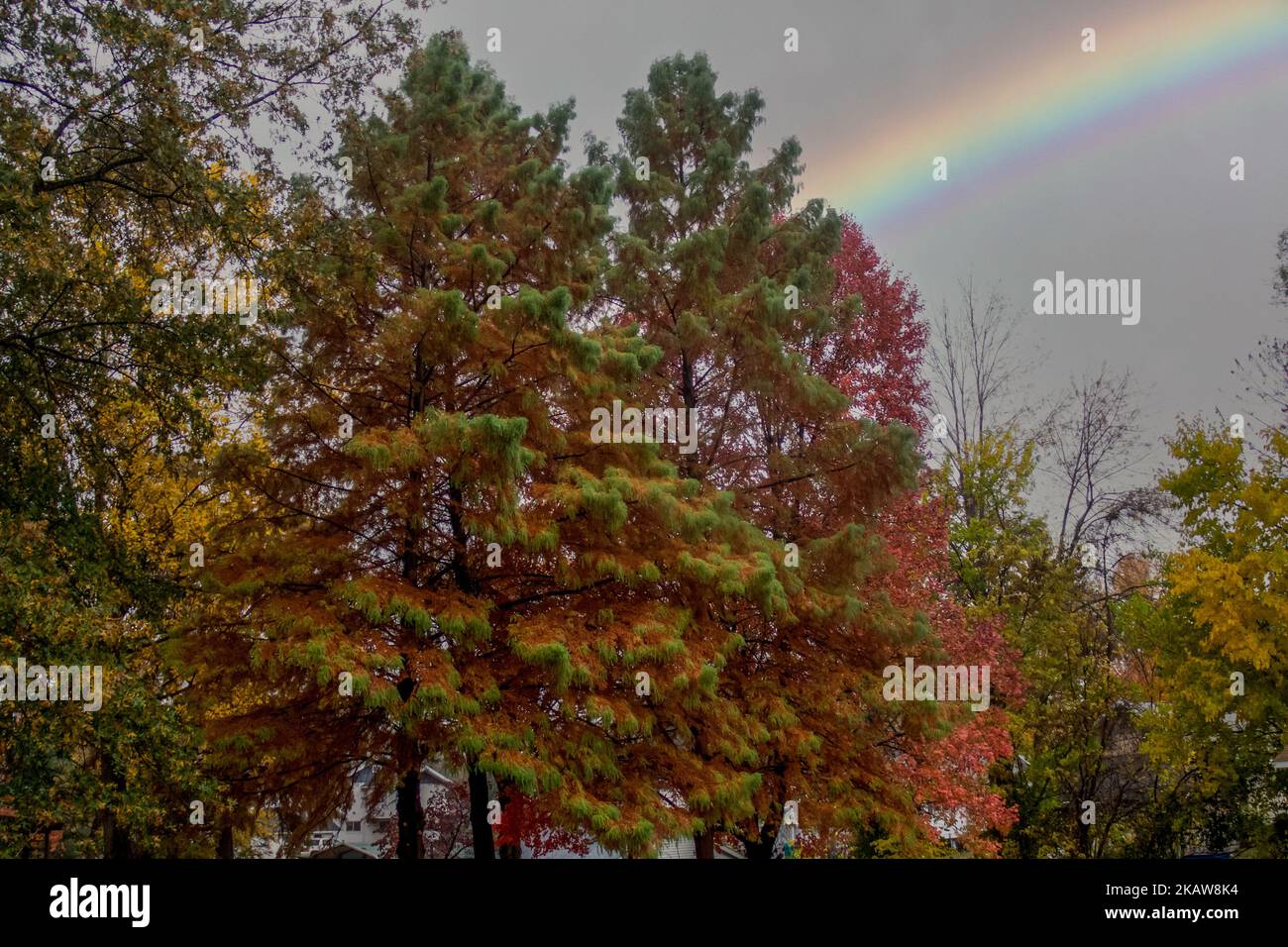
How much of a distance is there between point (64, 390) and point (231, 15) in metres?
4.82

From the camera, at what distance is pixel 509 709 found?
36.3 ft

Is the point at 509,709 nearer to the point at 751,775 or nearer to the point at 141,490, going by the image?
the point at 751,775

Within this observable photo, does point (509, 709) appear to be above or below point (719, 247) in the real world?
below

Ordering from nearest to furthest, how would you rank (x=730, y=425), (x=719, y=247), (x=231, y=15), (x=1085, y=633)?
1. (x=231, y=15)
2. (x=719, y=247)
3. (x=730, y=425)
4. (x=1085, y=633)

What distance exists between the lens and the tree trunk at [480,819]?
11836 mm

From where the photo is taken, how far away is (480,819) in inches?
475

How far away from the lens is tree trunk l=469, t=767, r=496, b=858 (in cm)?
1184

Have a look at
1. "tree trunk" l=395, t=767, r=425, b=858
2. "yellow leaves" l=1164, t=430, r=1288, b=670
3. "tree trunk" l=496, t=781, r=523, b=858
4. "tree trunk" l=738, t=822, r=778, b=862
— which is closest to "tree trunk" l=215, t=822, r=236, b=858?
"tree trunk" l=496, t=781, r=523, b=858

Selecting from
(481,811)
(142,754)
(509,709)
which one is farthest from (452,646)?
(142,754)

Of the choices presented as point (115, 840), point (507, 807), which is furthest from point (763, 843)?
point (115, 840)

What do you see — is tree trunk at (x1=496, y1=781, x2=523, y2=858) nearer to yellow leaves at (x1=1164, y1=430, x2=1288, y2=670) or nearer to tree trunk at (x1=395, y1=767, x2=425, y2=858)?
tree trunk at (x1=395, y1=767, x2=425, y2=858)

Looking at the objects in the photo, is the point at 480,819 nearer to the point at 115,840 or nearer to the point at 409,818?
the point at 409,818

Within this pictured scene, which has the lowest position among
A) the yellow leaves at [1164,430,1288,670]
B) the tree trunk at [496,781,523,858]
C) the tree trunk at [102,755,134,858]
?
the tree trunk at [102,755,134,858]

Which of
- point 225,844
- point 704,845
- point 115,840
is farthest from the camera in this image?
point 225,844
